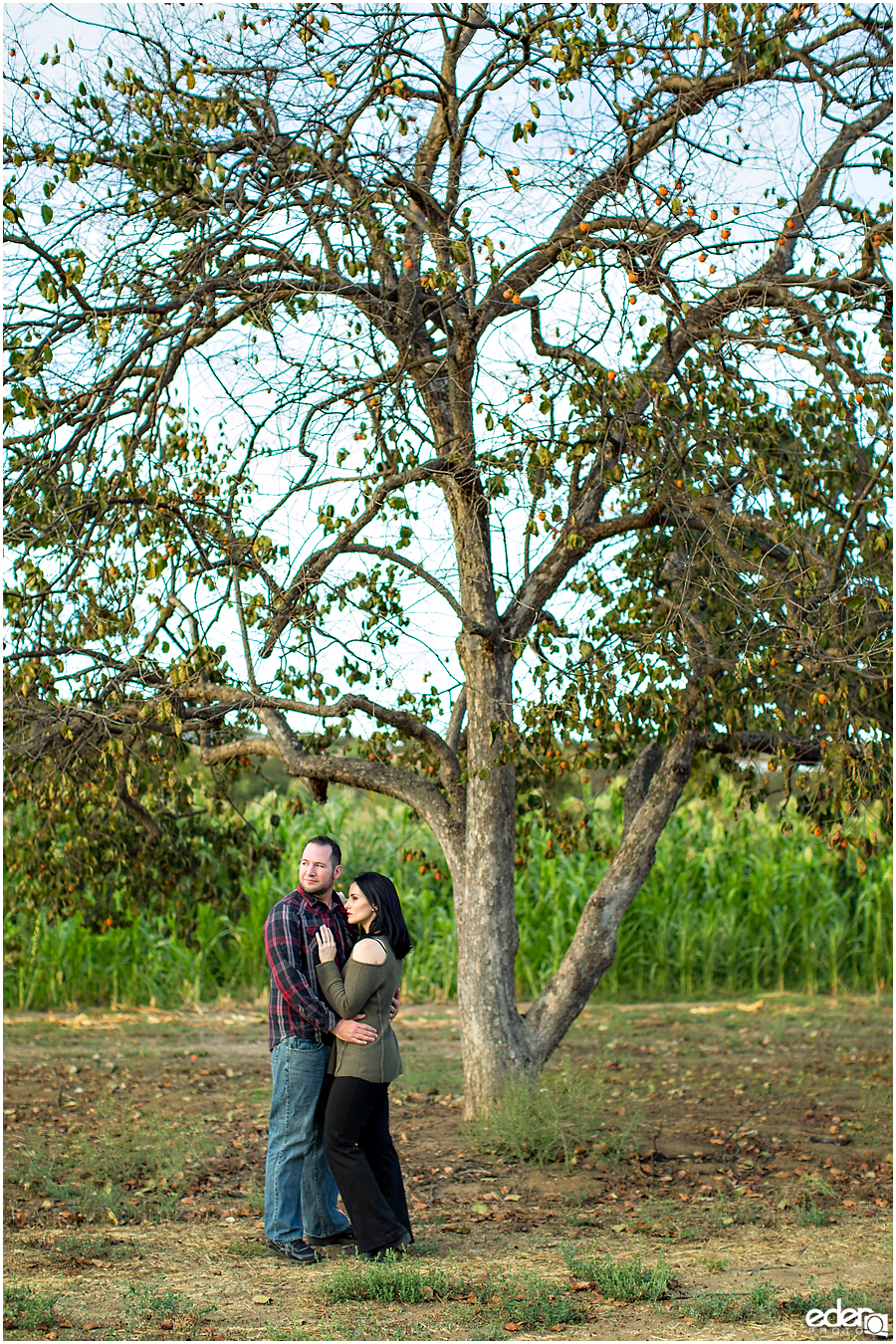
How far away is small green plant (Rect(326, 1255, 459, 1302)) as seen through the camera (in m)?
5.13

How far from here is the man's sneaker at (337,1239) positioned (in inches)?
232

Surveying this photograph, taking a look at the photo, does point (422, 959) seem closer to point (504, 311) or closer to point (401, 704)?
point (401, 704)

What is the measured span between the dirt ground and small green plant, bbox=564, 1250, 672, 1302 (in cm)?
4

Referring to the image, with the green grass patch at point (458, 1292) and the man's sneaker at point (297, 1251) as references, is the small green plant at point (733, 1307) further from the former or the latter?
the man's sneaker at point (297, 1251)

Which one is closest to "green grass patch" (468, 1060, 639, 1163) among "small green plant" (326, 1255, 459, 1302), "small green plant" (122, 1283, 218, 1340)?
"small green plant" (326, 1255, 459, 1302)

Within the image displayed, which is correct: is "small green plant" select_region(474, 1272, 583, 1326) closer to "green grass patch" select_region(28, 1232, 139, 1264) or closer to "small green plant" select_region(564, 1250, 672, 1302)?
"small green plant" select_region(564, 1250, 672, 1302)

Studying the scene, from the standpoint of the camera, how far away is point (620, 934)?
14.5m

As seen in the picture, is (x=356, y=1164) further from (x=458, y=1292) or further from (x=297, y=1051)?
(x=458, y=1292)

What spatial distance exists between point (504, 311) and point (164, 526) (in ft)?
7.64

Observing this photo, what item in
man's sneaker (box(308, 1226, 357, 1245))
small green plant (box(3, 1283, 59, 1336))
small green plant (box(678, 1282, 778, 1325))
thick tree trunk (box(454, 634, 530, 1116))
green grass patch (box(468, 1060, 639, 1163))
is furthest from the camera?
thick tree trunk (box(454, 634, 530, 1116))

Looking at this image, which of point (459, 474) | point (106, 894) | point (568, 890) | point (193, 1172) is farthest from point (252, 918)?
point (459, 474)

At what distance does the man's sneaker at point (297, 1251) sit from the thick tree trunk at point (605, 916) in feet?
7.62

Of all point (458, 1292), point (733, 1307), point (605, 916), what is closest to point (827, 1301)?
point (733, 1307)

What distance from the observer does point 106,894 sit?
8.55m
